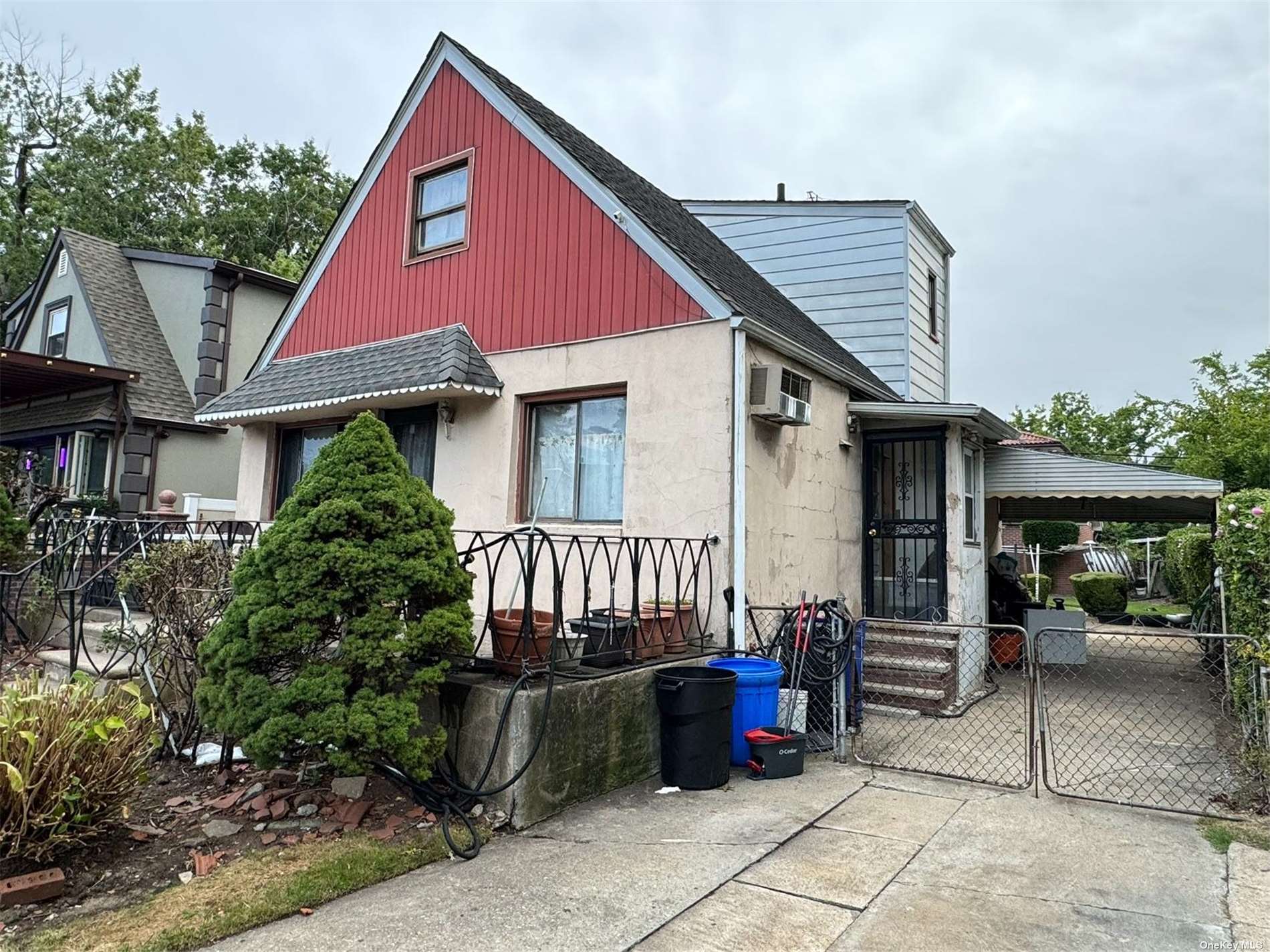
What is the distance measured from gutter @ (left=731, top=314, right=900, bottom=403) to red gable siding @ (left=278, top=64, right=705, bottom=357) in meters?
0.47

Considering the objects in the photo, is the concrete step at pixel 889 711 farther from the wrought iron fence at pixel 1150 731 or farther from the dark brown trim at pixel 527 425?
the dark brown trim at pixel 527 425

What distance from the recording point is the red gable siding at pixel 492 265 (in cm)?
735

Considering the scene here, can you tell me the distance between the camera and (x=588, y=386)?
24.2 ft

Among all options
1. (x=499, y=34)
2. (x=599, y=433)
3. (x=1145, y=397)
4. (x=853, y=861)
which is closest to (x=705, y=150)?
(x=499, y=34)

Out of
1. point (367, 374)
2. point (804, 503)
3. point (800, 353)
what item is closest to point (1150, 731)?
point (804, 503)

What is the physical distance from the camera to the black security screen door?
856cm

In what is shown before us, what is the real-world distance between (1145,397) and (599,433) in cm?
4161

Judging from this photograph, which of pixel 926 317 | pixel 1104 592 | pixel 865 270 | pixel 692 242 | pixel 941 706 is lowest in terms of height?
pixel 941 706

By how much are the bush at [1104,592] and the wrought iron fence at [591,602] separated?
1632cm

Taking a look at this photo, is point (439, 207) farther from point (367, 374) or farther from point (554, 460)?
point (554, 460)

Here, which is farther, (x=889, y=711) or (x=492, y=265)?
(x=492, y=265)

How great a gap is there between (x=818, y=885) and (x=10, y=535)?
8.89 m

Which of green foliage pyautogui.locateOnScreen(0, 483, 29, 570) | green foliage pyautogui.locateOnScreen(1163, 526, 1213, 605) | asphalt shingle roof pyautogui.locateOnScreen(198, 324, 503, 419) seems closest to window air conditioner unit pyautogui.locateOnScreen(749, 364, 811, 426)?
asphalt shingle roof pyautogui.locateOnScreen(198, 324, 503, 419)

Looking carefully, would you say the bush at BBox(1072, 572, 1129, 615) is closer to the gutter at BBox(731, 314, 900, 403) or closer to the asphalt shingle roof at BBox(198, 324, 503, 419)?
the gutter at BBox(731, 314, 900, 403)
